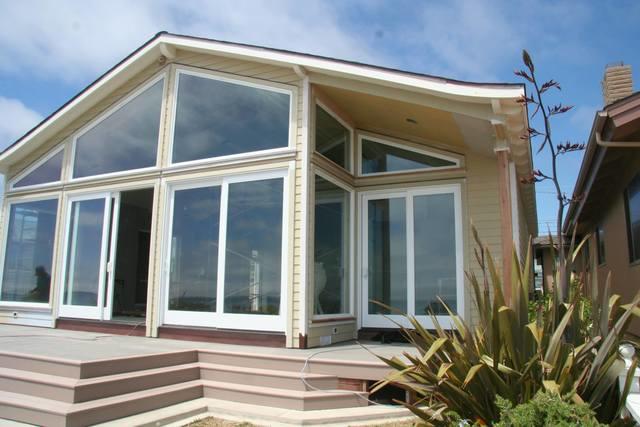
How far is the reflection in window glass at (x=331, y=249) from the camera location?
249 inches

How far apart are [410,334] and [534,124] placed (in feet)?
6.19

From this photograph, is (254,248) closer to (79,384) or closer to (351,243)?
(351,243)

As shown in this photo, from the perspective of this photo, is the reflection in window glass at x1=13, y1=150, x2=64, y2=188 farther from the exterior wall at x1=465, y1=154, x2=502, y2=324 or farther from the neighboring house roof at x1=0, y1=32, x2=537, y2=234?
the exterior wall at x1=465, y1=154, x2=502, y2=324

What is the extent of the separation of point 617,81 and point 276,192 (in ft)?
23.5

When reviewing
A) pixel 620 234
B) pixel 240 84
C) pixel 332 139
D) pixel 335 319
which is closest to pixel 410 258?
pixel 335 319

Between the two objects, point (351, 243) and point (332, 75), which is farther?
point (351, 243)

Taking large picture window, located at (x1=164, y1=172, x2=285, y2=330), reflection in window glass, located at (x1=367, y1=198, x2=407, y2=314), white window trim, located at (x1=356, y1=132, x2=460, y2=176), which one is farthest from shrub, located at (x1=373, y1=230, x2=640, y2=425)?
white window trim, located at (x1=356, y1=132, x2=460, y2=176)

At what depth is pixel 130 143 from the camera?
7836 millimetres

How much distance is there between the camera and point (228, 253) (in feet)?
21.2

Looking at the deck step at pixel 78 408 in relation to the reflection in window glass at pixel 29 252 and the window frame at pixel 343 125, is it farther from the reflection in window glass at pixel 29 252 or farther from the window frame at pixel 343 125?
the reflection in window glass at pixel 29 252

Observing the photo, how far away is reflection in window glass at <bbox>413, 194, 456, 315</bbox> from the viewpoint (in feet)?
21.8

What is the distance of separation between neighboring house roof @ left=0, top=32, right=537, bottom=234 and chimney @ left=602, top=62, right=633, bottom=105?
2666 millimetres

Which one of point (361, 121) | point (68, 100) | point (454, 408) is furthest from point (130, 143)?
point (454, 408)

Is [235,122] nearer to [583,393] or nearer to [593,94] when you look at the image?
[583,393]
